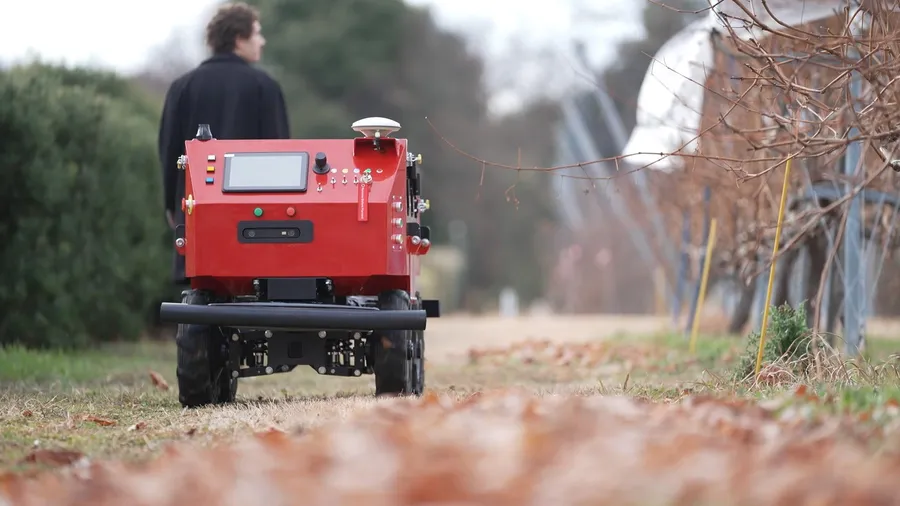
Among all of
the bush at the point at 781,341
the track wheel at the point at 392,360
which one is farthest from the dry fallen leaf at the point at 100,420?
the bush at the point at 781,341

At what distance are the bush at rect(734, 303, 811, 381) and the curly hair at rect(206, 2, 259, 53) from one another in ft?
11.5

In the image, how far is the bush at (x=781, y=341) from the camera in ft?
24.1

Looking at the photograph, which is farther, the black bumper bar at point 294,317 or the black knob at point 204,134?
the black knob at point 204,134

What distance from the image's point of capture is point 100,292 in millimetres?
12180

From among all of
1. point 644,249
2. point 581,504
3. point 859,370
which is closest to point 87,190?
point 859,370

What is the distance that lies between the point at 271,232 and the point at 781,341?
9.16 ft

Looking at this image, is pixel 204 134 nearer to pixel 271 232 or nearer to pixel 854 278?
pixel 271 232

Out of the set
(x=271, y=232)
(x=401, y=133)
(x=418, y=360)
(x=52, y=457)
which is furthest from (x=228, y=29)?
(x=401, y=133)

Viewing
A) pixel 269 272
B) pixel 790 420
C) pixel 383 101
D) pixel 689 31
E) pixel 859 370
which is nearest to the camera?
pixel 790 420

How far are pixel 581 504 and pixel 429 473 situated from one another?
15.5 inches

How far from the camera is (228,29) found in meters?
8.35

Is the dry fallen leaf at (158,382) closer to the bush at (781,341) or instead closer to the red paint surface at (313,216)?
the red paint surface at (313,216)

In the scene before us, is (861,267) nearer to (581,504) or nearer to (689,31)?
(689,31)

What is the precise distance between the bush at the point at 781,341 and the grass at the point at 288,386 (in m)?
0.13
